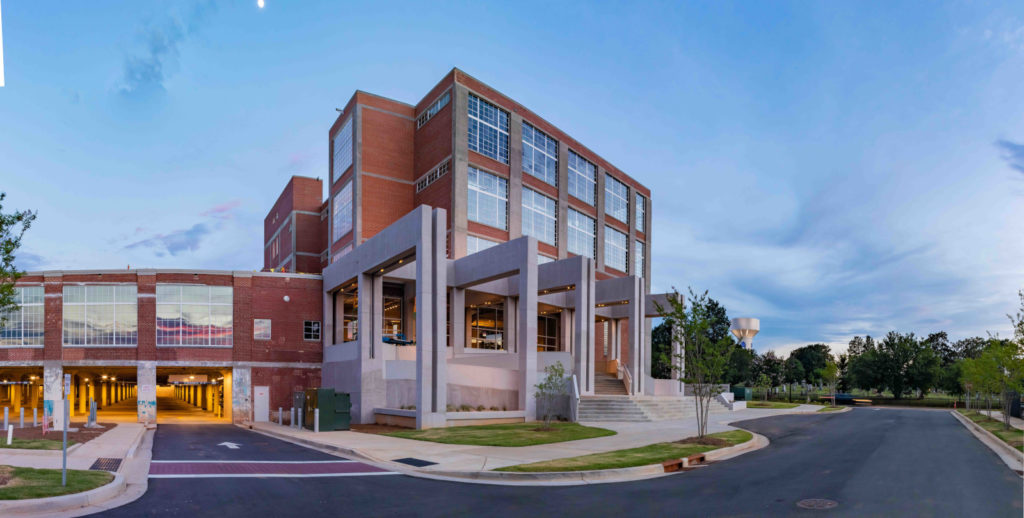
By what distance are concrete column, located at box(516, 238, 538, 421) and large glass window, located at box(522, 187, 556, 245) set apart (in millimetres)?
17347

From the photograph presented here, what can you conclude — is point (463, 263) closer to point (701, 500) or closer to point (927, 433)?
point (927, 433)

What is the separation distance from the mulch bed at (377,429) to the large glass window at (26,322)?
25.4 metres

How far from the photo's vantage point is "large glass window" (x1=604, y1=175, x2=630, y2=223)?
6419cm

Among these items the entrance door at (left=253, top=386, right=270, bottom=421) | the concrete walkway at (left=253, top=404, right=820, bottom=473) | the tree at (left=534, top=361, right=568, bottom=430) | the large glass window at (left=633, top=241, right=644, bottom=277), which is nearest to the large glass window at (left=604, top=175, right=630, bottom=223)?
the large glass window at (left=633, top=241, right=644, bottom=277)

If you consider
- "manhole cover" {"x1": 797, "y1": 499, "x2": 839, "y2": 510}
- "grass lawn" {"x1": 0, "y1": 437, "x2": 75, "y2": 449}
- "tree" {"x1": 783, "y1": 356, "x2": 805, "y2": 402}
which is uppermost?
"manhole cover" {"x1": 797, "y1": 499, "x2": 839, "y2": 510}

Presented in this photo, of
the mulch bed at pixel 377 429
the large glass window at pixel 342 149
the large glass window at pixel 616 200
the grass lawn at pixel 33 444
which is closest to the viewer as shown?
the grass lawn at pixel 33 444

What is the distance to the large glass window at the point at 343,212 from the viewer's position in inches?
2049

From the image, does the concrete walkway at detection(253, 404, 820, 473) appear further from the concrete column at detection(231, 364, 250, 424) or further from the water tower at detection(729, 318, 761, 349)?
the water tower at detection(729, 318, 761, 349)

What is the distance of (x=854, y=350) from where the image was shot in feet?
531

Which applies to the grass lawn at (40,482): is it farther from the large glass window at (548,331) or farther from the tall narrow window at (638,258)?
the tall narrow window at (638,258)

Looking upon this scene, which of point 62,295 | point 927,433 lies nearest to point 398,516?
point 927,433

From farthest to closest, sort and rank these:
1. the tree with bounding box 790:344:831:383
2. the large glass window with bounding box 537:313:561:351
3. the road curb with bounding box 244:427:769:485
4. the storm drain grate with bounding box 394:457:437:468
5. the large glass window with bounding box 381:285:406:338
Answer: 1. the tree with bounding box 790:344:831:383
2. the large glass window with bounding box 537:313:561:351
3. the large glass window with bounding box 381:285:406:338
4. the storm drain grate with bounding box 394:457:437:468
5. the road curb with bounding box 244:427:769:485

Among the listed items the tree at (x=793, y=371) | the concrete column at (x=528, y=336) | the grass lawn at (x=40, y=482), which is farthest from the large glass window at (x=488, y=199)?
the tree at (x=793, y=371)

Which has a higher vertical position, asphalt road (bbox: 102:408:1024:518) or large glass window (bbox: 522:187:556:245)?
large glass window (bbox: 522:187:556:245)
